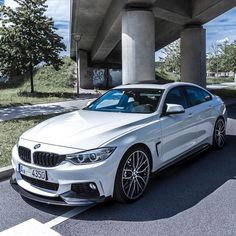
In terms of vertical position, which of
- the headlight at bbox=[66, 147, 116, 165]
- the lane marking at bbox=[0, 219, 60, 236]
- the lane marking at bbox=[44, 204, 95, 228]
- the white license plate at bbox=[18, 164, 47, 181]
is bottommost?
the lane marking at bbox=[0, 219, 60, 236]

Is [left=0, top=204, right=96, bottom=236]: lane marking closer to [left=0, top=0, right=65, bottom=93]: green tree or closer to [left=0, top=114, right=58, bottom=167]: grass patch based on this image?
[left=0, top=114, right=58, bottom=167]: grass patch

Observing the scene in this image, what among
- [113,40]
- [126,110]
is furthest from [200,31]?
[126,110]

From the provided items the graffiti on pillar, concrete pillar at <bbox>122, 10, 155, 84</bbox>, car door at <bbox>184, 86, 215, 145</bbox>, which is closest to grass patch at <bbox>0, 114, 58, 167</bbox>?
car door at <bbox>184, 86, 215, 145</bbox>

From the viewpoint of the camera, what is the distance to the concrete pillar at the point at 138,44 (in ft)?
46.9

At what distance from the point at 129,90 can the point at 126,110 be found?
2.16 ft

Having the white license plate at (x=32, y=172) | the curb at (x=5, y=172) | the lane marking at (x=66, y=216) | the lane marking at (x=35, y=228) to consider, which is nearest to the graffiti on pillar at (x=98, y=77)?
the curb at (x=5, y=172)

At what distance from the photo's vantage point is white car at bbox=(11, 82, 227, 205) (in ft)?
12.9

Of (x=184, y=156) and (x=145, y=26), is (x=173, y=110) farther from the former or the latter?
(x=145, y=26)

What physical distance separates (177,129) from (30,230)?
2606mm

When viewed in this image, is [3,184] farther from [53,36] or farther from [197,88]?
→ [53,36]

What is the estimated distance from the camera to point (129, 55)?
48.1ft

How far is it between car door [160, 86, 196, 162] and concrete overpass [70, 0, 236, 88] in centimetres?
892

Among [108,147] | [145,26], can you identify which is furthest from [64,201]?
[145,26]

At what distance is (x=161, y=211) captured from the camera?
4141mm
